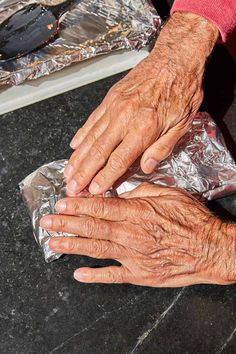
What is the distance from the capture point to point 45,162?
0.98m

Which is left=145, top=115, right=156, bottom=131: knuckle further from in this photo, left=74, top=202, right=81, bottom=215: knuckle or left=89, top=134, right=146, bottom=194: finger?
left=74, top=202, right=81, bottom=215: knuckle

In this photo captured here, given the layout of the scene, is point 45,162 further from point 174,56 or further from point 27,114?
point 174,56

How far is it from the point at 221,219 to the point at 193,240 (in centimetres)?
8

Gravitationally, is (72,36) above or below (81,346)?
above

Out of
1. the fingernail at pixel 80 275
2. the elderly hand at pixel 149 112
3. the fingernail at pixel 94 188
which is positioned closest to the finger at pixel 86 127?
the elderly hand at pixel 149 112

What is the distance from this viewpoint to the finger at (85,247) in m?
0.83

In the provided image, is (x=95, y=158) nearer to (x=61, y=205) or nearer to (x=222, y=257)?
(x=61, y=205)

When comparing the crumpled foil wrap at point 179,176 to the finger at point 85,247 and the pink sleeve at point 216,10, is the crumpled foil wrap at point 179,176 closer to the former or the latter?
the finger at point 85,247

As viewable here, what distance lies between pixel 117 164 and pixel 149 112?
10 cm

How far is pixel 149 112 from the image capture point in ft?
2.89

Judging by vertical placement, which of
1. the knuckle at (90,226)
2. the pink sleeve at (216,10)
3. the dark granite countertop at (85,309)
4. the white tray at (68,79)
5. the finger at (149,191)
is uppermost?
the pink sleeve at (216,10)

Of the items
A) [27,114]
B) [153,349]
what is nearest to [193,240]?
[153,349]

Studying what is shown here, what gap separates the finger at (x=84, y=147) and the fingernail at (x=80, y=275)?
0.15 metres

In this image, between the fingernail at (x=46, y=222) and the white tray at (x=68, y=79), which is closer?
the fingernail at (x=46, y=222)
